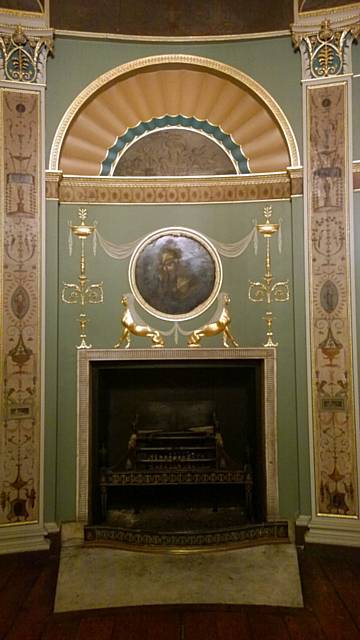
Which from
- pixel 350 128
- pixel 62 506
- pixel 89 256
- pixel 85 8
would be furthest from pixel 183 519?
pixel 85 8

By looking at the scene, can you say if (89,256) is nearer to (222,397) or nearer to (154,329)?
(154,329)

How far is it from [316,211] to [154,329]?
1885mm

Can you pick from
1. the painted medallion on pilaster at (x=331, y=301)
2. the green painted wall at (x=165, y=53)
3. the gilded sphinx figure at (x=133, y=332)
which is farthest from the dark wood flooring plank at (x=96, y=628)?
the green painted wall at (x=165, y=53)

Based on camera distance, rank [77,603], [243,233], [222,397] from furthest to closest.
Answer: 1. [222,397]
2. [243,233]
3. [77,603]

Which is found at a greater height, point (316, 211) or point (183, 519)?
point (316, 211)

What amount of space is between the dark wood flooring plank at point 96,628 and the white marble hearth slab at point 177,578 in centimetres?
13

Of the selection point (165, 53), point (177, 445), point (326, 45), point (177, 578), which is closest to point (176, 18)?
point (165, 53)

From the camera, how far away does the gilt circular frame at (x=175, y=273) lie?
5227mm

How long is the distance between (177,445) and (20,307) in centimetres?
207

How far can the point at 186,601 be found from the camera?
3.86 meters

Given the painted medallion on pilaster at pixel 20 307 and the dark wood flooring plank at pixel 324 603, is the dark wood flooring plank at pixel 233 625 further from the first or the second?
the painted medallion on pilaster at pixel 20 307

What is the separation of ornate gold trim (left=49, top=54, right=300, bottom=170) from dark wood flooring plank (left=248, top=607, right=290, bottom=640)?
12.5ft

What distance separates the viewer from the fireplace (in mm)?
5012

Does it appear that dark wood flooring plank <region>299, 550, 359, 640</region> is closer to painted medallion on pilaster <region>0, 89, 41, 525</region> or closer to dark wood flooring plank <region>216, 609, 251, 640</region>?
dark wood flooring plank <region>216, 609, 251, 640</region>
